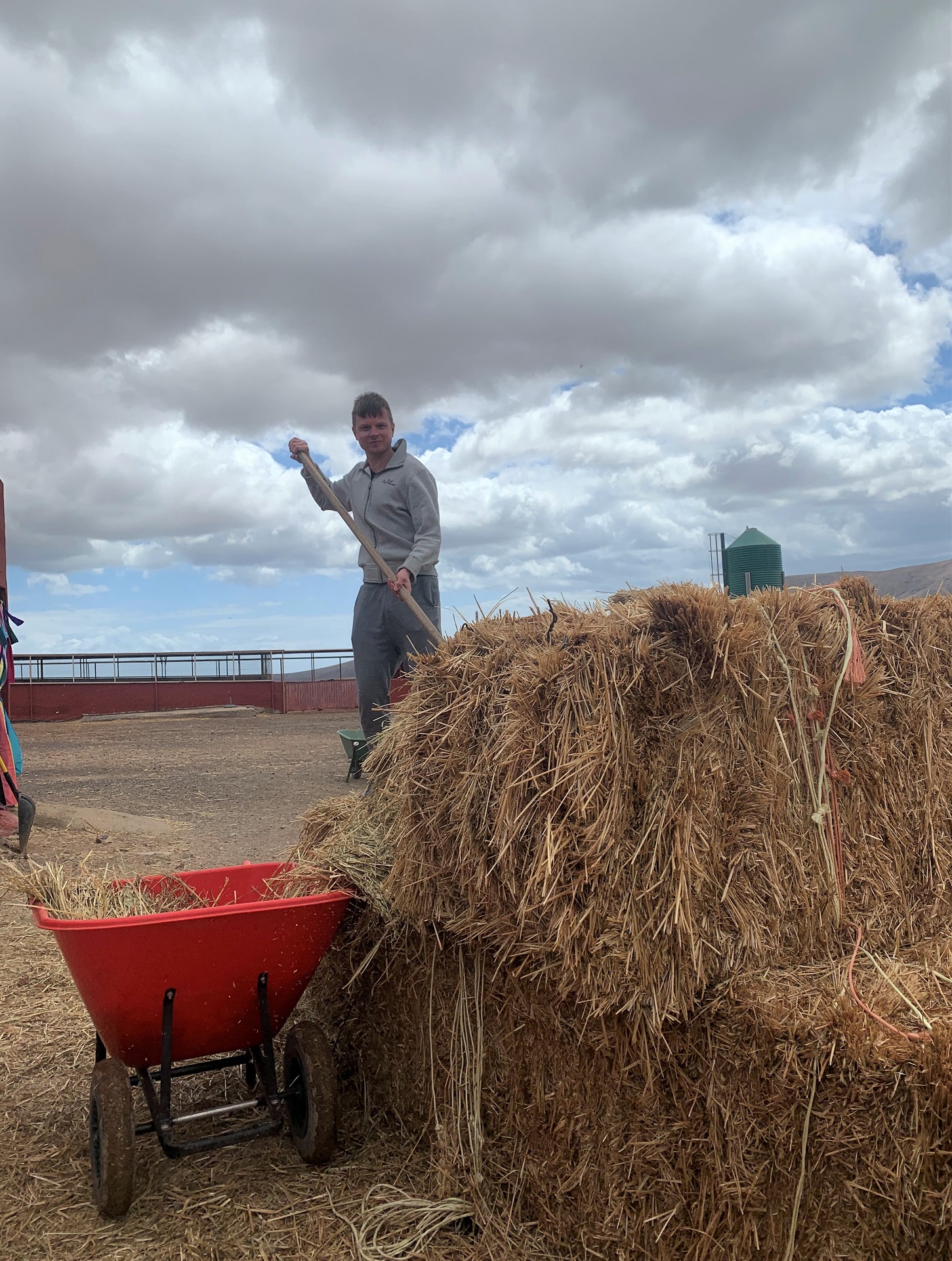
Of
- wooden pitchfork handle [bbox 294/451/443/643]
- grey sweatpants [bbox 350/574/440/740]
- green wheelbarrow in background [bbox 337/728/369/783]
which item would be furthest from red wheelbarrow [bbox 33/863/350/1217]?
green wheelbarrow in background [bbox 337/728/369/783]

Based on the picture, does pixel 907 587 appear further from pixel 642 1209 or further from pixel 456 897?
pixel 642 1209

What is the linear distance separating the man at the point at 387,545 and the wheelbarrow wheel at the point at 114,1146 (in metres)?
2.26

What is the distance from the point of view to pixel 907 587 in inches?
117

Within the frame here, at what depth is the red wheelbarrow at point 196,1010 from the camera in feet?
7.51

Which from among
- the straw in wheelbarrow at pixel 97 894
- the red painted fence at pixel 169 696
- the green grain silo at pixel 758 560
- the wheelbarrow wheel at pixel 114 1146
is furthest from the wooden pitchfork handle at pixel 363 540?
the red painted fence at pixel 169 696

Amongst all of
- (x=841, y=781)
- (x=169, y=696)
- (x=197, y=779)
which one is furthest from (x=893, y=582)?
(x=169, y=696)

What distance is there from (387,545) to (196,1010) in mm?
2732

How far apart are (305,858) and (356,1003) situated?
1.61 feet

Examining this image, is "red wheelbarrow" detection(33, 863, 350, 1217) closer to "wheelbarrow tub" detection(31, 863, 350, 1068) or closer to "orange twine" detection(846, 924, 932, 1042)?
"wheelbarrow tub" detection(31, 863, 350, 1068)

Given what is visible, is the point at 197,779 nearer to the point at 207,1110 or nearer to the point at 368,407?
the point at 368,407

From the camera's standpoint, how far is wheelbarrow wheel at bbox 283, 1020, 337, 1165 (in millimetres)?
2484

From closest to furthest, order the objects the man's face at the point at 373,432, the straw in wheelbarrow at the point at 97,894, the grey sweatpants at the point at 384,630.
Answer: the straw in wheelbarrow at the point at 97,894 < the grey sweatpants at the point at 384,630 < the man's face at the point at 373,432

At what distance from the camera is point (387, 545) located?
4.77 m

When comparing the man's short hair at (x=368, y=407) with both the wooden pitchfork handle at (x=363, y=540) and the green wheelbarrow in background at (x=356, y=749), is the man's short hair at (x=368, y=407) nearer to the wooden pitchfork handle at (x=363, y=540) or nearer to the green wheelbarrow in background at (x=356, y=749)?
the wooden pitchfork handle at (x=363, y=540)
